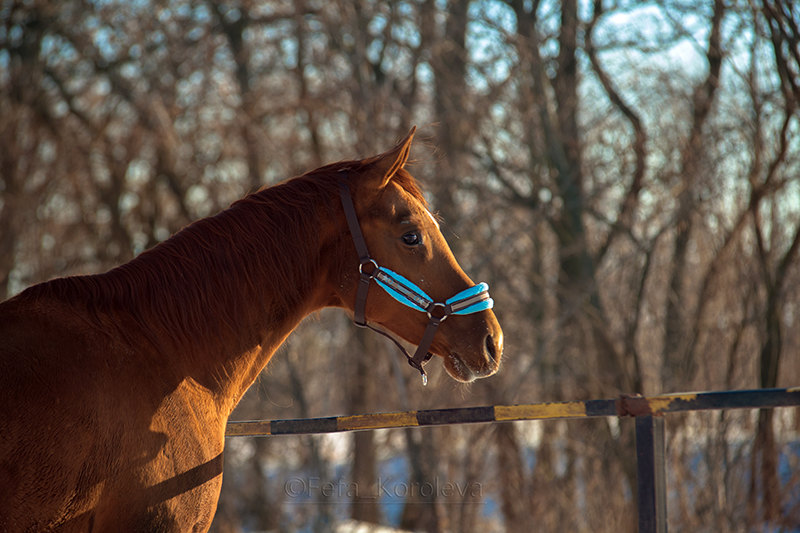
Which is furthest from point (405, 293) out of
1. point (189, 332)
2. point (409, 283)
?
point (189, 332)

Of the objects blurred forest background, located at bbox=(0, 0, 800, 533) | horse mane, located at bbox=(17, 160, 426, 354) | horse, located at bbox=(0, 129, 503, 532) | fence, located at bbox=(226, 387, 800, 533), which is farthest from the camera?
blurred forest background, located at bbox=(0, 0, 800, 533)

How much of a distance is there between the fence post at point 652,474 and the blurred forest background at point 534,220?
305 cm

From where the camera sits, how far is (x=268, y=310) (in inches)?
105

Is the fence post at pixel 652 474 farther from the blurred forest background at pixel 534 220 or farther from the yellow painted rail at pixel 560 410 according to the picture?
the blurred forest background at pixel 534 220

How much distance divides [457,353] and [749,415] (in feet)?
16.3

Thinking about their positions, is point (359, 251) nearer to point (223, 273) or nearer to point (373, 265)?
point (373, 265)

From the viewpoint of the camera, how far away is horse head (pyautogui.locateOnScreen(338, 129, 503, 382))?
2715 millimetres

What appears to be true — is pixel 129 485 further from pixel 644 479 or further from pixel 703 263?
pixel 703 263

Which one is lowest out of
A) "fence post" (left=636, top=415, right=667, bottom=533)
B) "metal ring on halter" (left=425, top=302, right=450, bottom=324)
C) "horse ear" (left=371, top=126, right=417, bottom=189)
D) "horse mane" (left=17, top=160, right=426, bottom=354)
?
"fence post" (left=636, top=415, right=667, bottom=533)

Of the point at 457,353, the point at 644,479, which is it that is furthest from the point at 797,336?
the point at 457,353

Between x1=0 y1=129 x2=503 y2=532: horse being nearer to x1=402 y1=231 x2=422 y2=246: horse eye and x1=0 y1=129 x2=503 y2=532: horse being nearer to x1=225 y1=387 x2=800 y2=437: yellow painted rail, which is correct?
x1=402 y1=231 x2=422 y2=246: horse eye

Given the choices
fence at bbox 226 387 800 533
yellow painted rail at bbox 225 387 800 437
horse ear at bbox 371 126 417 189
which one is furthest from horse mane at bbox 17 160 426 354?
fence at bbox 226 387 800 533

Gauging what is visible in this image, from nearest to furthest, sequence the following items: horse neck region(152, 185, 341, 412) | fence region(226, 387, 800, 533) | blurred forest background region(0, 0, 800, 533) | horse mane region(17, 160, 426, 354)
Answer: horse mane region(17, 160, 426, 354) < horse neck region(152, 185, 341, 412) < fence region(226, 387, 800, 533) < blurred forest background region(0, 0, 800, 533)

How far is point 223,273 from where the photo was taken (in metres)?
2.56
